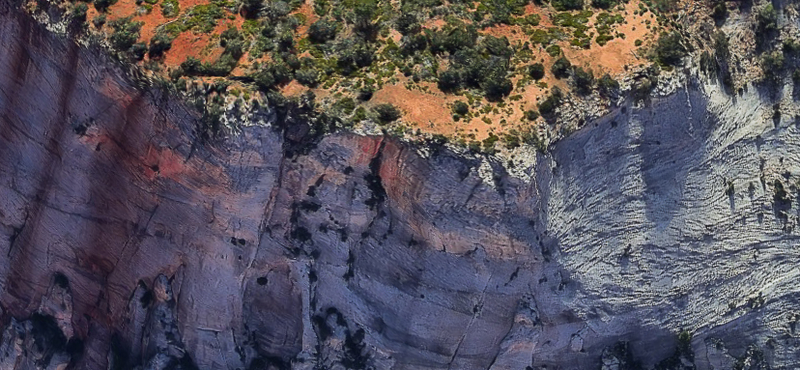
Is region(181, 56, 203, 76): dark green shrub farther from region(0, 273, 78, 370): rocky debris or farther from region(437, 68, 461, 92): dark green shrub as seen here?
region(0, 273, 78, 370): rocky debris

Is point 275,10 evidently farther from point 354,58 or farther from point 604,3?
point 604,3

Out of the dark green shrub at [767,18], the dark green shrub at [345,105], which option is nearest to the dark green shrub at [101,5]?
the dark green shrub at [345,105]

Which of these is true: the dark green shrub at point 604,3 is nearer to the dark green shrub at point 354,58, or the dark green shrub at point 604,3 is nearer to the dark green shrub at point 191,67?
the dark green shrub at point 354,58

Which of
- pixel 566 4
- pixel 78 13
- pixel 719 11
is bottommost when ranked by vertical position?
pixel 78 13

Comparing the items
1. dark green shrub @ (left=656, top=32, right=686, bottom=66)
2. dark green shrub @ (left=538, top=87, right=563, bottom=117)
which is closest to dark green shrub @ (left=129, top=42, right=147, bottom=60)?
dark green shrub @ (left=538, top=87, right=563, bottom=117)

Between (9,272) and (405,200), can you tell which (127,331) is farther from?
(405,200)

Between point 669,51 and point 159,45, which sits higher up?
point 669,51

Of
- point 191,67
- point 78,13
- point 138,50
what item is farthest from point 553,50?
point 78,13
